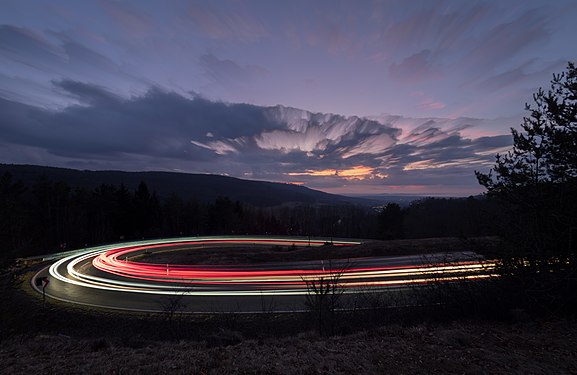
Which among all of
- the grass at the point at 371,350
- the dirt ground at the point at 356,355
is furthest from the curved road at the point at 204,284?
the dirt ground at the point at 356,355

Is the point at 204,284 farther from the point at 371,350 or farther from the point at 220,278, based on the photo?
the point at 371,350

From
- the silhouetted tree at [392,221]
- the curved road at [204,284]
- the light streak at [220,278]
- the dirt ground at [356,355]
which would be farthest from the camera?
the silhouetted tree at [392,221]

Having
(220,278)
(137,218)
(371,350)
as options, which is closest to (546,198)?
(371,350)

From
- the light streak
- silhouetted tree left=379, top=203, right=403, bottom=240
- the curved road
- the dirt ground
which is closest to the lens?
the dirt ground

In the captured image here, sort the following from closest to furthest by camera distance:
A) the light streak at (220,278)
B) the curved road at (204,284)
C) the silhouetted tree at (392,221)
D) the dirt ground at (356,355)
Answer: the dirt ground at (356,355)
the curved road at (204,284)
the light streak at (220,278)
the silhouetted tree at (392,221)

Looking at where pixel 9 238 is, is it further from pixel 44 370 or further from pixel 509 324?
pixel 509 324

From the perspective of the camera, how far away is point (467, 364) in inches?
250

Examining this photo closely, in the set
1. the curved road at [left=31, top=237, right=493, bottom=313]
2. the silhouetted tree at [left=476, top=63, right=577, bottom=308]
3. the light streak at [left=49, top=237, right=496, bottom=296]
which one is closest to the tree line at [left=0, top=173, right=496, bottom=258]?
the light streak at [left=49, top=237, right=496, bottom=296]

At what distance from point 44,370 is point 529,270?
595 inches

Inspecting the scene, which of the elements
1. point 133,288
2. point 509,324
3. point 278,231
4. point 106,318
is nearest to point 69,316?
point 106,318

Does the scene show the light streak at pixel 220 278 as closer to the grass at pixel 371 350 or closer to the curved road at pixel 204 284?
the curved road at pixel 204 284

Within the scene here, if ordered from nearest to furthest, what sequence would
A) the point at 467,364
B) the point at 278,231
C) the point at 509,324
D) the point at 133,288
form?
the point at 467,364 → the point at 509,324 → the point at 133,288 → the point at 278,231

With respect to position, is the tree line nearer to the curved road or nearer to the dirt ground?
the curved road

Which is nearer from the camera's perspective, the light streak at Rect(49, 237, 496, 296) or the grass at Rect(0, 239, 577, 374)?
the grass at Rect(0, 239, 577, 374)
